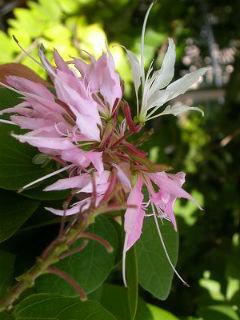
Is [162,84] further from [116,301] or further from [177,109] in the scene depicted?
[116,301]

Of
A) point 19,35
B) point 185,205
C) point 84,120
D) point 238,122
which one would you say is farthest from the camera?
point 238,122

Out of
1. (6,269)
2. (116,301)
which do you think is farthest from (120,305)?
(6,269)

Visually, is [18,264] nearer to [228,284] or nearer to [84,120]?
[84,120]

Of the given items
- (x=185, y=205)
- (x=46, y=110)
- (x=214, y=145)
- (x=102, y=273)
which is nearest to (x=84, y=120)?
(x=46, y=110)

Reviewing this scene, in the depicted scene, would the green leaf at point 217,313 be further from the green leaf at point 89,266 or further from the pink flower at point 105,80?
the pink flower at point 105,80

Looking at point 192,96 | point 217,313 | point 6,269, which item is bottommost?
point 192,96

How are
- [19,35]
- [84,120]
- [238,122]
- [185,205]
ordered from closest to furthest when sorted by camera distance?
[84,120], [19,35], [185,205], [238,122]
